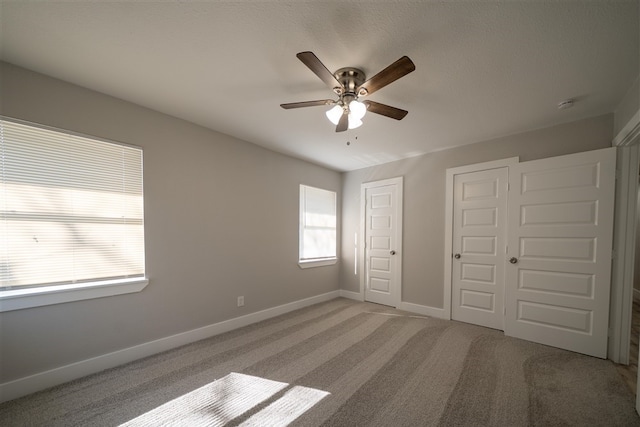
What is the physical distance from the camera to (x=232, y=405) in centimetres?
175

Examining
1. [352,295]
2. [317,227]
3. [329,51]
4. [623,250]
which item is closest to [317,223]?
[317,227]

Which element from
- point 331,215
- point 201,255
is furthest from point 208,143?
point 331,215

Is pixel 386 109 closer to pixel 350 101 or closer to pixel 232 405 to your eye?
pixel 350 101

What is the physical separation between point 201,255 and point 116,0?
2271 millimetres

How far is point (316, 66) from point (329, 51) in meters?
0.32

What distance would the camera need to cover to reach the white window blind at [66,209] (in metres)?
1.80

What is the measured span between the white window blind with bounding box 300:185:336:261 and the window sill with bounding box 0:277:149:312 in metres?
2.35

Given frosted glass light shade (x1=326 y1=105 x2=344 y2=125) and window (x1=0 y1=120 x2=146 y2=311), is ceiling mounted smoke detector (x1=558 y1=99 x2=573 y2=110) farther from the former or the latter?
window (x1=0 y1=120 x2=146 y2=311)

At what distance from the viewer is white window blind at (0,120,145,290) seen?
1.80 m

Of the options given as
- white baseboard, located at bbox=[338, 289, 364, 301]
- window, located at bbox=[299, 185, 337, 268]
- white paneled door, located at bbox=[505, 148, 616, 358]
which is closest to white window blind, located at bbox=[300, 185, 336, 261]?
window, located at bbox=[299, 185, 337, 268]

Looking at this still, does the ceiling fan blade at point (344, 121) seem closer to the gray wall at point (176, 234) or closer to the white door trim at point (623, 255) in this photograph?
the gray wall at point (176, 234)

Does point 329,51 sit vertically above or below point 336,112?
above

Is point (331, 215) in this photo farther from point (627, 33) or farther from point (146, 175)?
point (627, 33)

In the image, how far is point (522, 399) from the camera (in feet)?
5.94
